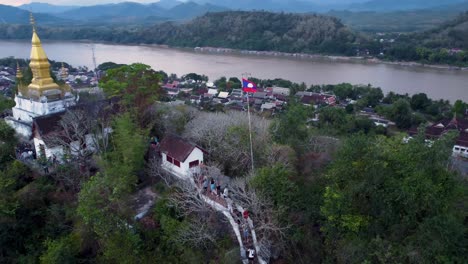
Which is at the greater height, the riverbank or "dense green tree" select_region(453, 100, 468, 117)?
the riverbank

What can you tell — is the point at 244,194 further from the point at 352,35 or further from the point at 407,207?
the point at 352,35

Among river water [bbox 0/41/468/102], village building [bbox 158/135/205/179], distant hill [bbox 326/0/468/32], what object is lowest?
river water [bbox 0/41/468/102]

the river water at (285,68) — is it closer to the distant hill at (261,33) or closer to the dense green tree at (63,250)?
the distant hill at (261,33)

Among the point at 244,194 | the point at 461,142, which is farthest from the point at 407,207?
the point at 461,142

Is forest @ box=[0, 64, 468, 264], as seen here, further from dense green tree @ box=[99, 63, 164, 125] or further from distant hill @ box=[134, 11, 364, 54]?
distant hill @ box=[134, 11, 364, 54]

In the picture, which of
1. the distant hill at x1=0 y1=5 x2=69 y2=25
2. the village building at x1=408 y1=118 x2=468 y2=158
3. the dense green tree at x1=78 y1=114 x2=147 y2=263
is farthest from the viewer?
the distant hill at x1=0 y1=5 x2=69 y2=25

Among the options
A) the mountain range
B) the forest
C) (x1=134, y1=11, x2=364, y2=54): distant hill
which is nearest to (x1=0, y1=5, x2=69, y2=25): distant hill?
the mountain range

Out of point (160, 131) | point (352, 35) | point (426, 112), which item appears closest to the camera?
point (160, 131)
